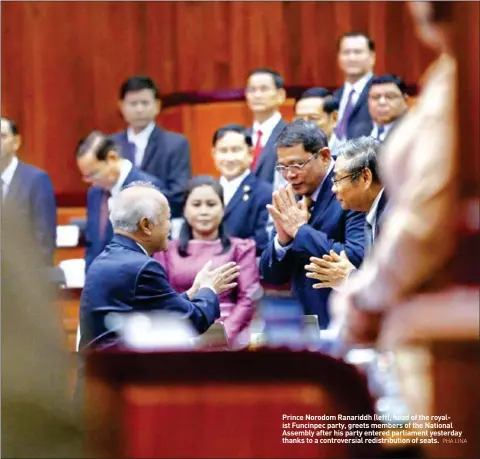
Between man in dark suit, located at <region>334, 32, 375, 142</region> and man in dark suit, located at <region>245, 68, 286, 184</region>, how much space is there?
0.48 ft

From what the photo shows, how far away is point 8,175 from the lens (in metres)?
2.26

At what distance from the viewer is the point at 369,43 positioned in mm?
2594

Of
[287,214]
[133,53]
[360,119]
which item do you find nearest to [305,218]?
[287,214]

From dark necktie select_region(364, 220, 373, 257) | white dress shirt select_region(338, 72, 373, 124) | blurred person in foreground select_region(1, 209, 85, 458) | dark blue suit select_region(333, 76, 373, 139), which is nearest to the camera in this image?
blurred person in foreground select_region(1, 209, 85, 458)

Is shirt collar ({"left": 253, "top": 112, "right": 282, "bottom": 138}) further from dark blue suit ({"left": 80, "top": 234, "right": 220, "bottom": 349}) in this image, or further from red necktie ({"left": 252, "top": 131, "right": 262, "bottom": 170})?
dark blue suit ({"left": 80, "top": 234, "right": 220, "bottom": 349})

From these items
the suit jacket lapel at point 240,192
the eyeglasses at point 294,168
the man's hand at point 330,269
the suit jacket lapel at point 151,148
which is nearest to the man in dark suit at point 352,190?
the man's hand at point 330,269

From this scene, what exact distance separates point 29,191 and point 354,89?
2.26 feet

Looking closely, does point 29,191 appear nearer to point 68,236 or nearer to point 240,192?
point 68,236

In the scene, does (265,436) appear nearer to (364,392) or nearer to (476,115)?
(364,392)

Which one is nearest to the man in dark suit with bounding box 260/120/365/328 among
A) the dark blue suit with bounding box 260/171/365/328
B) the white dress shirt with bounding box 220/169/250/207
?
the dark blue suit with bounding box 260/171/365/328

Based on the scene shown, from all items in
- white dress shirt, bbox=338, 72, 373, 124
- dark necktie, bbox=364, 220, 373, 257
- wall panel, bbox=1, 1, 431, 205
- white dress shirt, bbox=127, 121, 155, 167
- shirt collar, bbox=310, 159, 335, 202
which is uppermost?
wall panel, bbox=1, 1, 431, 205

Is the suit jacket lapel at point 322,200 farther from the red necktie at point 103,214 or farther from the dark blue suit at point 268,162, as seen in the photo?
the red necktie at point 103,214

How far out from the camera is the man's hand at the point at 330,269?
1958 mm

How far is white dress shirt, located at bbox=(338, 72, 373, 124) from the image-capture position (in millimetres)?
2414
